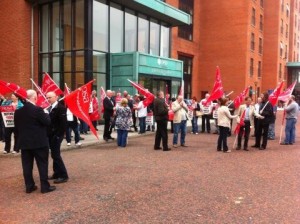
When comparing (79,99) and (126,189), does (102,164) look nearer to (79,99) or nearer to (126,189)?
(79,99)

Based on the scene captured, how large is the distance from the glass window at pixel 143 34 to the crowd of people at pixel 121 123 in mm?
6529

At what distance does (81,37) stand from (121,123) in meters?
8.59

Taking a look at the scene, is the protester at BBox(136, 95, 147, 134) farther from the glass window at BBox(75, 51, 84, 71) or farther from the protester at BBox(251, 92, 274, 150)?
the protester at BBox(251, 92, 274, 150)

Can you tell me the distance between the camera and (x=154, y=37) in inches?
931

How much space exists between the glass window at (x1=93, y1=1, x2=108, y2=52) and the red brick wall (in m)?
3.69

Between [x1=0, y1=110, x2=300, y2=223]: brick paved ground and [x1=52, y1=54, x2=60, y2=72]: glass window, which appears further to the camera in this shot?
[x1=52, y1=54, x2=60, y2=72]: glass window

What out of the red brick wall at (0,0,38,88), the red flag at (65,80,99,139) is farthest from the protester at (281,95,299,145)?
the red brick wall at (0,0,38,88)

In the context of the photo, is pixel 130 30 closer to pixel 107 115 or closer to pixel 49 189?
pixel 107 115

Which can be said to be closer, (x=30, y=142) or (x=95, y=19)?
(x=30, y=142)

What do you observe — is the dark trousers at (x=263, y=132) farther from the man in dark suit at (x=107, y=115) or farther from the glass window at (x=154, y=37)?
the glass window at (x=154, y=37)

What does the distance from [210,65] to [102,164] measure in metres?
33.6

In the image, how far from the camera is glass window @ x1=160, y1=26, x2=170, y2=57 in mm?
24344

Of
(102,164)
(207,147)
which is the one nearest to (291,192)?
(102,164)

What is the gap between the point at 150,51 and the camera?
23125 mm
